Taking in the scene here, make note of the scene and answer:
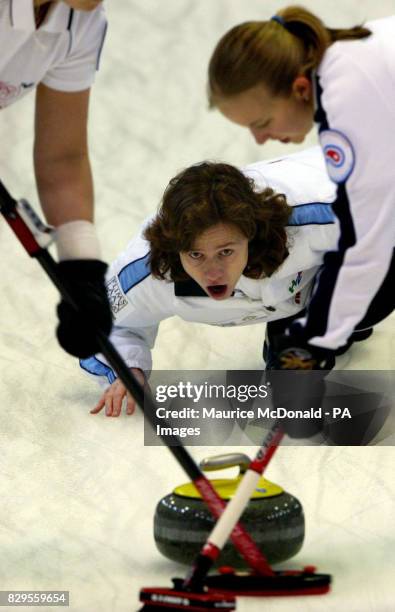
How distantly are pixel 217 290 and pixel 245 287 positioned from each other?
0.11m

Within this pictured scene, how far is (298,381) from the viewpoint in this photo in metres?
1.73

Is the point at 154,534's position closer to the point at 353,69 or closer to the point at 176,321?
the point at 353,69

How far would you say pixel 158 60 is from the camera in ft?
12.3

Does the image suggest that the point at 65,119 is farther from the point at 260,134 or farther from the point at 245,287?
the point at 245,287

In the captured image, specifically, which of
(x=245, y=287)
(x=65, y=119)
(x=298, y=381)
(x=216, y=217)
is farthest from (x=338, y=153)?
(x=245, y=287)

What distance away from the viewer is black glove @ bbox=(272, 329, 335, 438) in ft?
5.44

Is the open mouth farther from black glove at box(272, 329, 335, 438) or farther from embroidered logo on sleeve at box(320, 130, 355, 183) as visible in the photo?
embroidered logo on sleeve at box(320, 130, 355, 183)

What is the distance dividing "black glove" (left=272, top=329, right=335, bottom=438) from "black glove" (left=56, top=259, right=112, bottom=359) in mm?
274

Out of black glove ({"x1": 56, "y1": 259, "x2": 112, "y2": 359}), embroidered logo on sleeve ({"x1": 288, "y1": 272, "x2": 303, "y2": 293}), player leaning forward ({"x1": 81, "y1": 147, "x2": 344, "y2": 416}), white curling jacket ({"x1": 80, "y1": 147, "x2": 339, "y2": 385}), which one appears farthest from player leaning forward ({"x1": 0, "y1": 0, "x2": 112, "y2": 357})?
embroidered logo on sleeve ({"x1": 288, "y1": 272, "x2": 303, "y2": 293})

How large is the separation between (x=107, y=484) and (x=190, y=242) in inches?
18.6

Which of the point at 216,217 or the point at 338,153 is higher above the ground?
the point at 338,153

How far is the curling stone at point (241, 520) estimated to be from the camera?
1741 millimetres

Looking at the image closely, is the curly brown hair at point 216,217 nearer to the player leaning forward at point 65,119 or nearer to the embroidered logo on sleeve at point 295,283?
the embroidered logo on sleeve at point 295,283

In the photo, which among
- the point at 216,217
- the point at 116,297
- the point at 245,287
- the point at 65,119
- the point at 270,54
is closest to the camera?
the point at 270,54
